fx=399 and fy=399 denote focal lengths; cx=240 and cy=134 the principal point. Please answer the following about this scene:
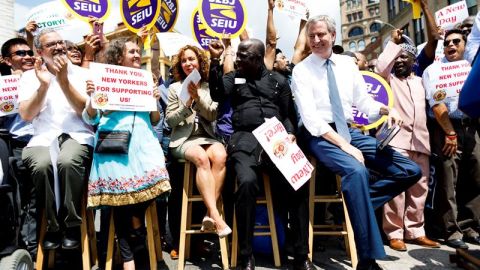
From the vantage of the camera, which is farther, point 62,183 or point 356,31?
point 356,31

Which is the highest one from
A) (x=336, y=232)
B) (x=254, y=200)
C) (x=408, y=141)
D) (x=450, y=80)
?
(x=450, y=80)

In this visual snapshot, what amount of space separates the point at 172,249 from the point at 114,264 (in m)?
0.64

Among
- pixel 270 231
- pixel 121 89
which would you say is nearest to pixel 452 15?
pixel 270 231

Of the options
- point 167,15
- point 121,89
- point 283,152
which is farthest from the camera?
point 167,15

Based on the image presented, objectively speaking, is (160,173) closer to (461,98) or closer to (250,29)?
(461,98)

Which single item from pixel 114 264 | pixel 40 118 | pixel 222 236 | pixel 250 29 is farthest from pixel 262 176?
pixel 250 29

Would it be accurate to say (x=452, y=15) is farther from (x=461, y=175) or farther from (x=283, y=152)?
(x=283, y=152)

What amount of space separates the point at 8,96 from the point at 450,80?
14.2 feet

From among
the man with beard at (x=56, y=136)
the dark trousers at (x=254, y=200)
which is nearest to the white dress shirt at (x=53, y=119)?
the man with beard at (x=56, y=136)

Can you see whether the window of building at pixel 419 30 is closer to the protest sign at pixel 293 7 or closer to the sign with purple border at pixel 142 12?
the protest sign at pixel 293 7

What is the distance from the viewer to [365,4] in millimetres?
95625

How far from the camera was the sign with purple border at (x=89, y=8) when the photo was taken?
426 cm

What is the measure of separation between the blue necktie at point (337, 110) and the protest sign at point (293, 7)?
167 cm

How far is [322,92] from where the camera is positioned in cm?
350
